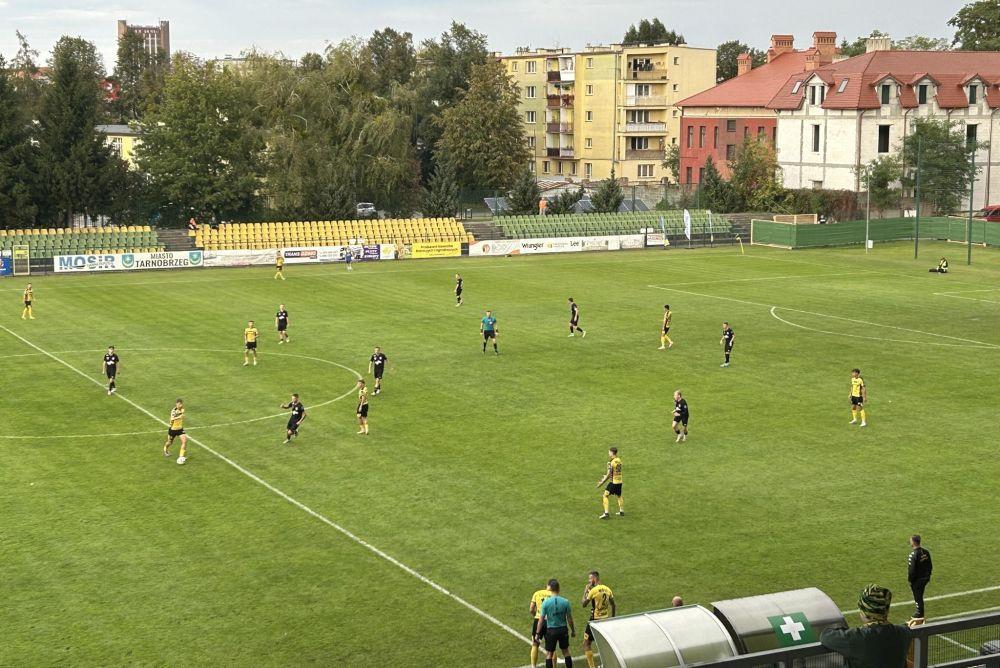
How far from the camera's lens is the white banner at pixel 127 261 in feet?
236

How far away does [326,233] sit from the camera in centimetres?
8450

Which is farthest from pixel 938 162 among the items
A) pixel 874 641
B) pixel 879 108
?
pixel 874 641

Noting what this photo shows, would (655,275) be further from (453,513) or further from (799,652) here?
(799,652)

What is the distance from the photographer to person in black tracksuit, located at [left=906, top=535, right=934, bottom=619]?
67.0 feet

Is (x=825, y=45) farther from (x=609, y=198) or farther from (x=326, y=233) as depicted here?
(x=326, y=233)

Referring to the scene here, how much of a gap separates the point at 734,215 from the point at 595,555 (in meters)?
74.6

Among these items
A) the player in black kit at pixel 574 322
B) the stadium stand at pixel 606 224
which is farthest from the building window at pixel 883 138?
the player in black kit at pixel 574 322

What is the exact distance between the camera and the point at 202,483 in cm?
2933

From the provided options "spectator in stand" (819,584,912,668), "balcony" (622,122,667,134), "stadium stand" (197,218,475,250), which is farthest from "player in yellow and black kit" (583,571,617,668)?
"balcony" (622,122,667,134)

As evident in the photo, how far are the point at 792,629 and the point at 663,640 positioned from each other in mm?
1935

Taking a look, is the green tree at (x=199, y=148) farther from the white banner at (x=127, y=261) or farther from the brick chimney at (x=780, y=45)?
the brick chimney at (x=780, y=45)

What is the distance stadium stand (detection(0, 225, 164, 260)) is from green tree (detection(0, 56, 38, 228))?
4.56m

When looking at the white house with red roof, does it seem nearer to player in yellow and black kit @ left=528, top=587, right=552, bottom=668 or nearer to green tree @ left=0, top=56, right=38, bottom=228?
green tree @ left=0, top=56, right=38, bottom=228

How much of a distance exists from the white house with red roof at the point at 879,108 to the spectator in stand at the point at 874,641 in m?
90.6
